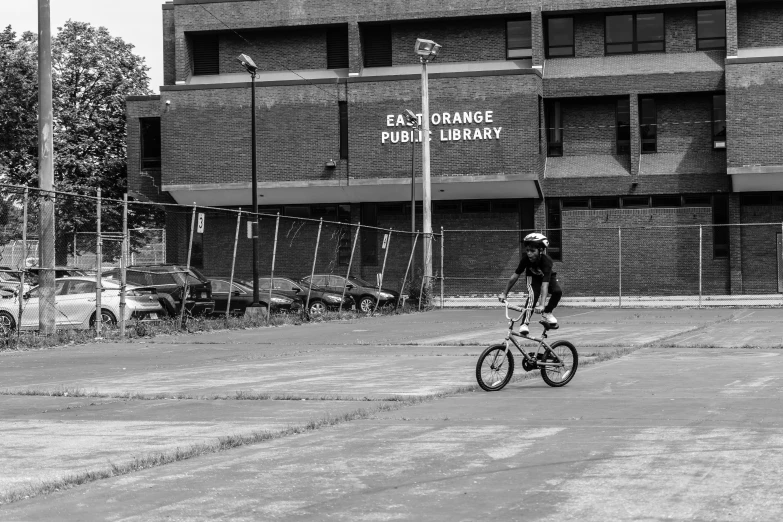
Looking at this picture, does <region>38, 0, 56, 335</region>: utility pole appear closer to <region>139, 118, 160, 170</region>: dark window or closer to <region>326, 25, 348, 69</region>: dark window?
<region>139, 118, 160, 170</region>: dark window

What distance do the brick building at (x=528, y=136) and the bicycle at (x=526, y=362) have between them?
31.7 metres

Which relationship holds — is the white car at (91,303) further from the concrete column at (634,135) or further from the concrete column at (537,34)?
the concrete column at (537,34)

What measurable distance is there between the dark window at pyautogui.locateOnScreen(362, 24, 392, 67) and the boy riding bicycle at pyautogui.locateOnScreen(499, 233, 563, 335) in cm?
3969

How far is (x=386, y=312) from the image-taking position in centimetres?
3569

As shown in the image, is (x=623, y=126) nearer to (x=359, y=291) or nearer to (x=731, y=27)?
(x=731, y=27)

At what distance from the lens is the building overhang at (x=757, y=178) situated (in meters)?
44.5

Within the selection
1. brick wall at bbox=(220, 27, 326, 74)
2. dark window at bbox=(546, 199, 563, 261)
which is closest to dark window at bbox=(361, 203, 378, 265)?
dark window at bbox=(546, 199, 563, 261)

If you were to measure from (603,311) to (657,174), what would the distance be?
1370cm

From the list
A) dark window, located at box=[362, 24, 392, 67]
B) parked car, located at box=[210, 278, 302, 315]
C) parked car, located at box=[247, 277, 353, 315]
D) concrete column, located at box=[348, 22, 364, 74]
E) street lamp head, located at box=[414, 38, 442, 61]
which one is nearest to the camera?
parked car, located at box=[210, 278, 302, 315]

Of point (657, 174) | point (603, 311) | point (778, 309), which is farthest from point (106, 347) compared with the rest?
point (657, 174)

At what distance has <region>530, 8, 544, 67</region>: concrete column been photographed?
49062mm

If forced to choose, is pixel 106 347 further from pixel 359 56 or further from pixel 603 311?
pixel 359 56

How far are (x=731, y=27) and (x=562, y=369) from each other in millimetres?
37497

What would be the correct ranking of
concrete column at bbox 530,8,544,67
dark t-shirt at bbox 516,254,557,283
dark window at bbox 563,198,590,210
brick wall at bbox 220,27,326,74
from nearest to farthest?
dark t-shirt at bbox 516,254,557,283 → dark window at bbox 563,198,590,210 → concrete column at bbox 530,8,544,67 → brick wall at bbox 220,27,326,74
